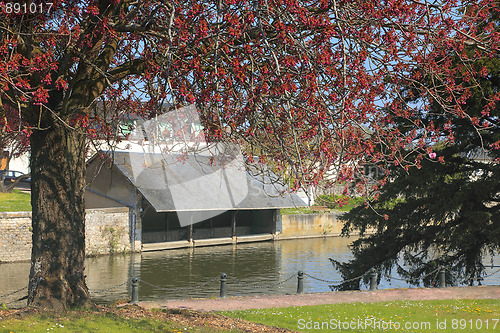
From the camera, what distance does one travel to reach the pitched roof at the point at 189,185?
3450 centimetres

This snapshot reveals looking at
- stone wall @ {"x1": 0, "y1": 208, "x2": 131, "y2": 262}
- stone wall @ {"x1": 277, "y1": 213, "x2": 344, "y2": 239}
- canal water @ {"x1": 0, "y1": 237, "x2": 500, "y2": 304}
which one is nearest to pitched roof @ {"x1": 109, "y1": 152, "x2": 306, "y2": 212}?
stone wall @ {"x1": 277, "y1": 213, "x2": 344, "y2": 239}

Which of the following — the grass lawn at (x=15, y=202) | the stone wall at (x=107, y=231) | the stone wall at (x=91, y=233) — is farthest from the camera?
the grass lawn at (x=15, y=202)

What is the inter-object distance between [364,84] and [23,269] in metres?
23.1

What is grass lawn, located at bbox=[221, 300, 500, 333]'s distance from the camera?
433 inches

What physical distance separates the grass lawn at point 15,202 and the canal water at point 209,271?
482cm

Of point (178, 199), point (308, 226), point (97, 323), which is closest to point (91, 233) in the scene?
point (178, 199)

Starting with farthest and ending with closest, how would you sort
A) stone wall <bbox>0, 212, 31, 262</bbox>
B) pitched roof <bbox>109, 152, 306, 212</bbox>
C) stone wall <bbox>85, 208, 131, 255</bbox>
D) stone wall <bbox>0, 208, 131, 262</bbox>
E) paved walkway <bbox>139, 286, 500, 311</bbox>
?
pitched roof <bbox>109, 152, 306, 212</bbox>, stone wall <bbox>85, 208, 131, 255</bbox>, stone wall <bbox>0, 208, 131, 262</bbox>, stone wall <bbox>0, 212, 31, 262</bbox>, paved walkway <bbox>139, 286, 500, 311</bbox>

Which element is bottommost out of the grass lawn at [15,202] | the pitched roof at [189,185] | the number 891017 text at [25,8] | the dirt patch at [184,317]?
the dirt patch at [184,317]

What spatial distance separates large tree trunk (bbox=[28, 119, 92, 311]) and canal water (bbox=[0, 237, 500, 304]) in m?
8.84

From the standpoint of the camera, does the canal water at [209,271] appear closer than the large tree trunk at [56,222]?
No

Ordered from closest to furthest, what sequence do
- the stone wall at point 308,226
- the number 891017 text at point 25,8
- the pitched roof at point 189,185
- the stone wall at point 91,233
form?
the number 891017 text at point 25,8 → the stone wall at point 91,233 → the pitched roof at point 189,185 → the stone wall at point 308,226

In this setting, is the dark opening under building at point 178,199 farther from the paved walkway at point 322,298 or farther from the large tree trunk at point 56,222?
the large tree trunk at point 56,222

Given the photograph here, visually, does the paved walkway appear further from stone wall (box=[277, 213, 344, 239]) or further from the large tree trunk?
stone wall (box=[277, 213, 344, 239])

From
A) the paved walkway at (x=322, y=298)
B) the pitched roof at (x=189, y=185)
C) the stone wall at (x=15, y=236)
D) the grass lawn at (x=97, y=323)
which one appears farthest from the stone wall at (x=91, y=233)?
the grass lawn at (x=97, y=323)
